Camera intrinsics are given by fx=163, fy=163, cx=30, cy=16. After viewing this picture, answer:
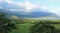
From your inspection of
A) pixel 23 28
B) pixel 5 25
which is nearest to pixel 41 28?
pixel 23 28

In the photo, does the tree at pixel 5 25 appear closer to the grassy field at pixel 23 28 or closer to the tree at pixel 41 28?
the grassy field at pixel 23 28

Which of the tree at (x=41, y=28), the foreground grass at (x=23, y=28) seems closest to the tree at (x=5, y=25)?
the foreground grass at (x=23, y=28)

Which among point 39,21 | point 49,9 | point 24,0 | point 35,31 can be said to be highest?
point 24,0

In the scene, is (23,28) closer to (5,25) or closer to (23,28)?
(23,28)

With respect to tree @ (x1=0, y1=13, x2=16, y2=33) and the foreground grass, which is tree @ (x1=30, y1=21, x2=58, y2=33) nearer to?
the foreground grass

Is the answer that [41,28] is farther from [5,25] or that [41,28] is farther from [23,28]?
[5,25]

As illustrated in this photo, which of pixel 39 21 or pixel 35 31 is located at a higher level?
pixel 39 21

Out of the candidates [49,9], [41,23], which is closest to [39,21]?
[41,23]

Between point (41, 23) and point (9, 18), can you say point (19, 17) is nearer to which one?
point (9, 18)
